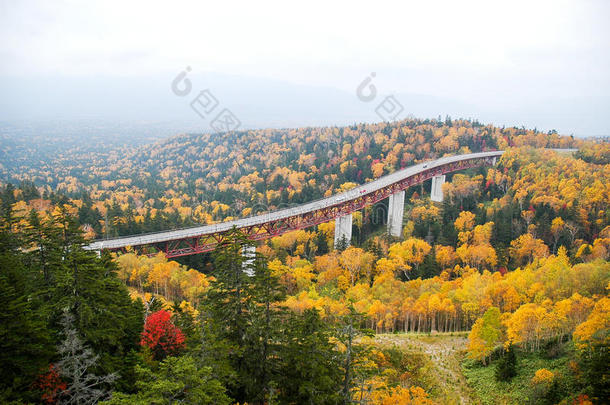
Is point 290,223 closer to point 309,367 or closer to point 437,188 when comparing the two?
point 309,367

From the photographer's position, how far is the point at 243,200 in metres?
90.3

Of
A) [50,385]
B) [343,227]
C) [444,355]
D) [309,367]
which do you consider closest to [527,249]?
[343,227]

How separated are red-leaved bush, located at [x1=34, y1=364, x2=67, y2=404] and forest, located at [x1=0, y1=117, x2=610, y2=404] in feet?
0.18

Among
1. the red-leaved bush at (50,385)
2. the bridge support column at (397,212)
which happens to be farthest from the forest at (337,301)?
the bridge support column at (397,212)

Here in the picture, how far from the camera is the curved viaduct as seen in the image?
4506cm

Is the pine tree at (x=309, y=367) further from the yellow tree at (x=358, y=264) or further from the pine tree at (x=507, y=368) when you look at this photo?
the yellow tree at (x=358, y=264)

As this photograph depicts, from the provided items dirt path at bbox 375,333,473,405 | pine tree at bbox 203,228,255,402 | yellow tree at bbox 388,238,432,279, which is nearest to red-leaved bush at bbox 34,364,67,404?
pine tree at bbox 203,228,255,402

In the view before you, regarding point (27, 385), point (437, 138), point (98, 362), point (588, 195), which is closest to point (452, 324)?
point (98, 362)

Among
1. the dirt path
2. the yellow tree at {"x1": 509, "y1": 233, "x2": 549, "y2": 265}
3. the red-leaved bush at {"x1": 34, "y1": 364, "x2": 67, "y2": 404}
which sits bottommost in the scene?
the dirt path

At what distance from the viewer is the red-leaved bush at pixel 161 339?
17.6 m

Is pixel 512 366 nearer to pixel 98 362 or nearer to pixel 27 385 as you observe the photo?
pixel 98 362

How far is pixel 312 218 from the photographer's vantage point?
55000mm

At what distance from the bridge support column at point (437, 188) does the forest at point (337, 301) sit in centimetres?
345

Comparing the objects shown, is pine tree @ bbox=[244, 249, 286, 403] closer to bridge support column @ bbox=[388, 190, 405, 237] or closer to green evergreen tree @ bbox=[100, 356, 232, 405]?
green evergreen tree @ bbox=[100, 356, 232, 405]
